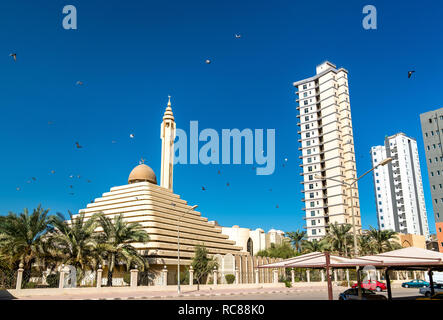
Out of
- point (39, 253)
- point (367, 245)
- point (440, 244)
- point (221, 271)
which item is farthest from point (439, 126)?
point (39, 253)

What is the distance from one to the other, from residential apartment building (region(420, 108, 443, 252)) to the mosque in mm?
35051

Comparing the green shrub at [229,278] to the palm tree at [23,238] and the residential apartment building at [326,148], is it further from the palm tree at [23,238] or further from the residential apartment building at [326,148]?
the residential apartment building at [326,148]

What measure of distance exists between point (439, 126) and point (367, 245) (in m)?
29.7

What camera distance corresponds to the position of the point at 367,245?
193ft

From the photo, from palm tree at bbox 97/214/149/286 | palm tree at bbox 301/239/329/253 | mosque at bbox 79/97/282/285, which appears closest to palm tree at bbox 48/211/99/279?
palm tree at bbox 97/214/149/286

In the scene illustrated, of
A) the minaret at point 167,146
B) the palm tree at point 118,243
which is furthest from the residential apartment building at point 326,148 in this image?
the palm tree at point 118,243

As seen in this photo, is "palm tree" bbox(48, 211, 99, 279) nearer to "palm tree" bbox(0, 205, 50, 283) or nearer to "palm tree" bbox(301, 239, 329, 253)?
"palm tree" bbox(0, 205, 50, 283)

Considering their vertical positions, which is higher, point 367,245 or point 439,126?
point 439,126

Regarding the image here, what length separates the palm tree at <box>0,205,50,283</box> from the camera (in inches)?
1169

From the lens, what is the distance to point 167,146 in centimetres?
7188

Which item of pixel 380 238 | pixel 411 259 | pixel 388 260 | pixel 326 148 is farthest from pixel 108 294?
pixel 326 148

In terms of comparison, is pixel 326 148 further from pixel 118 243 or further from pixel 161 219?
pixel 118 243
